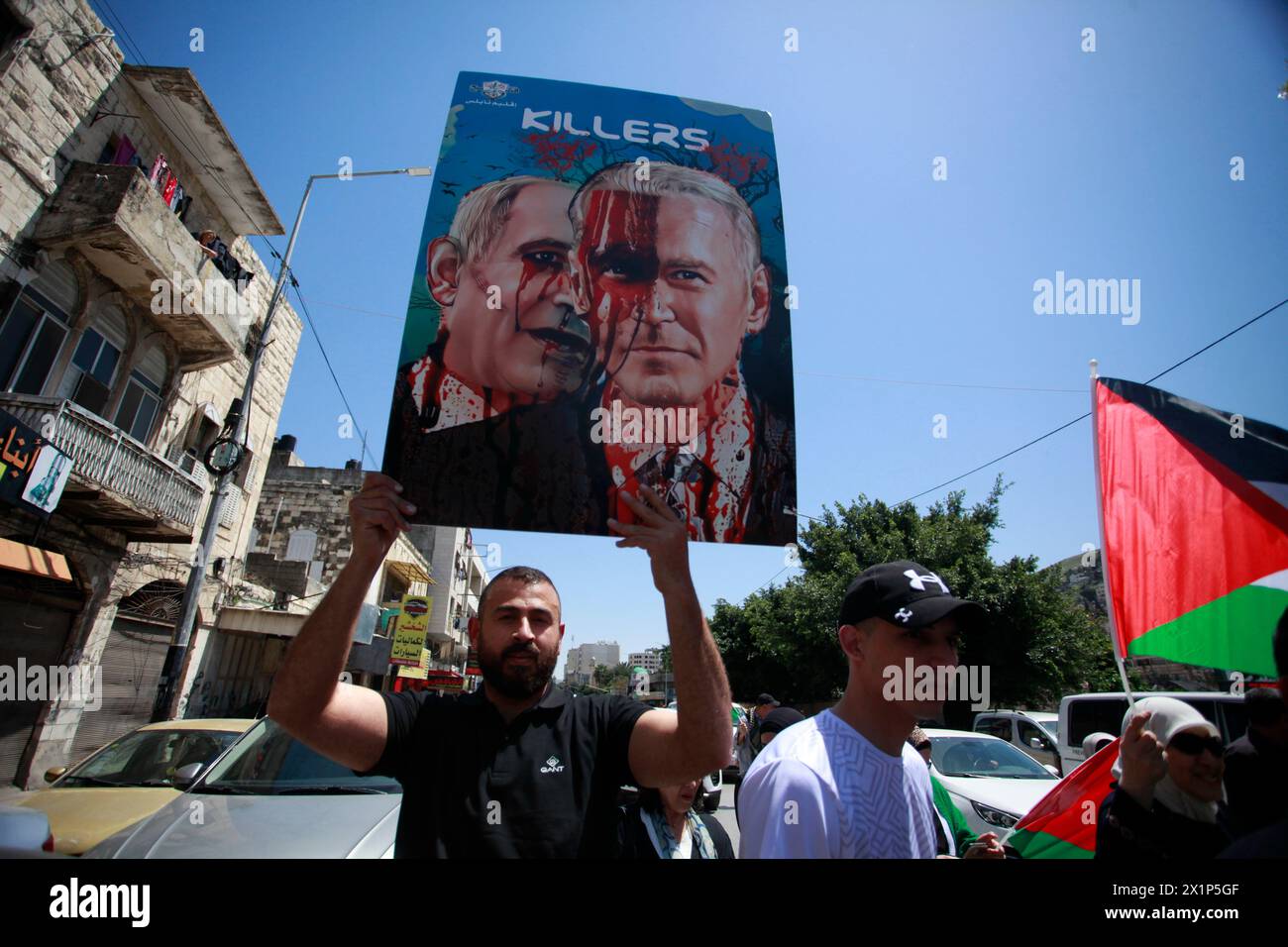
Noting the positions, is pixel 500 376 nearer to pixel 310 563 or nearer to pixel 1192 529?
pixel 1192 529

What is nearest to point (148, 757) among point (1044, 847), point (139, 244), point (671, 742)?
point (671, 742)

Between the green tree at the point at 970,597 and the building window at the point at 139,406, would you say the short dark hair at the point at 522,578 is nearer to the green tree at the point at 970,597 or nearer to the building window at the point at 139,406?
the building window at the point at 139,406

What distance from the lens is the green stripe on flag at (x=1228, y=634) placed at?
1.93 metres

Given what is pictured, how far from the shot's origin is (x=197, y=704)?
14.9 metres

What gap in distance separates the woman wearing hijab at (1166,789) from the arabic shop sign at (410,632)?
73.4 ft

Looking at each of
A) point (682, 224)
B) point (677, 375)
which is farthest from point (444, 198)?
point (677, 375)

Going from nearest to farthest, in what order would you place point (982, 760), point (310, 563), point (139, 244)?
point (982, 760), point (139, 244), point (310, 563)

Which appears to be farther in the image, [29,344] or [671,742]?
[29,344]

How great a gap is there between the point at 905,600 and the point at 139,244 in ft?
42.9

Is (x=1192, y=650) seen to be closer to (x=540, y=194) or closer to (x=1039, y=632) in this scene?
(x=540, y=194)

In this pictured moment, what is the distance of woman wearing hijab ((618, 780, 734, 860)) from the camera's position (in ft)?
7.55

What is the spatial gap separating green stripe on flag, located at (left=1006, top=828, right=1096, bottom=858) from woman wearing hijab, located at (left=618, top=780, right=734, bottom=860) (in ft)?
4.24

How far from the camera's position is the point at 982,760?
7.97 meters

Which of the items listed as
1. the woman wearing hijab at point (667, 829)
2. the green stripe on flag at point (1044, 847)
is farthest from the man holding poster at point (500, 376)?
the green stripe on flag at point (1044, 847)
